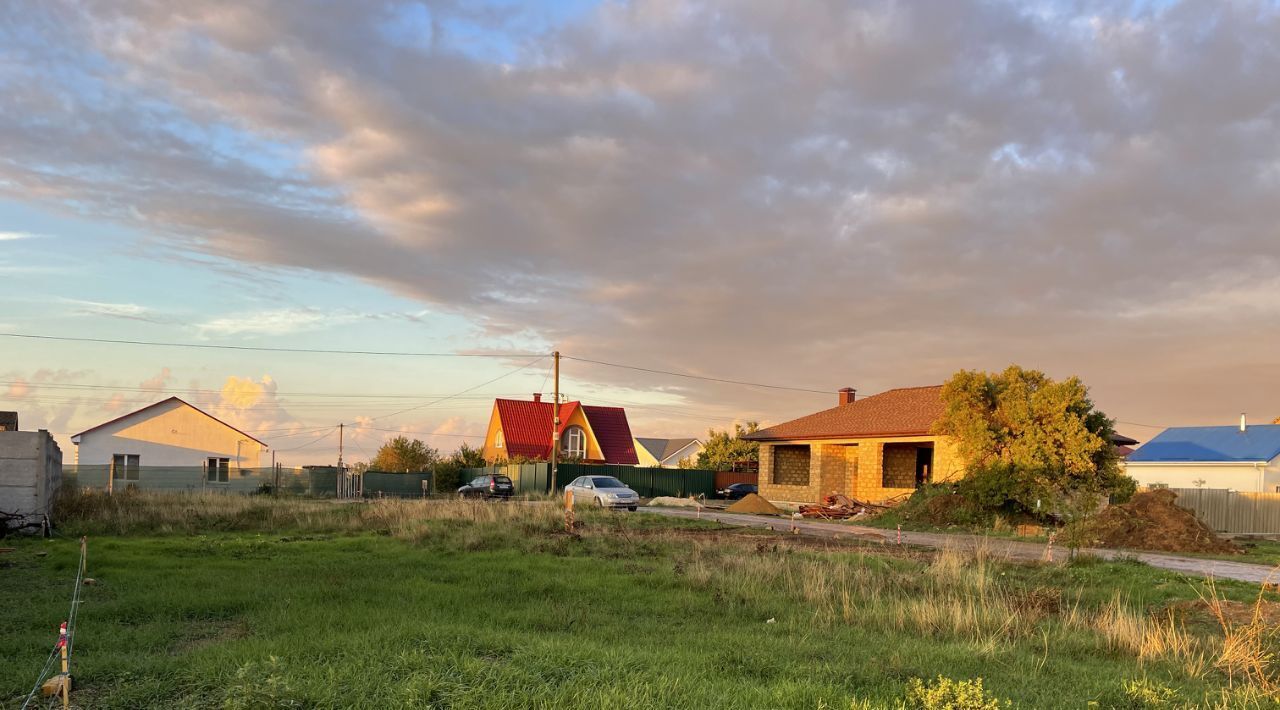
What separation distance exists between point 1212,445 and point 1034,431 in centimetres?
2083

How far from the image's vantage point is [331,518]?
22.3 meters

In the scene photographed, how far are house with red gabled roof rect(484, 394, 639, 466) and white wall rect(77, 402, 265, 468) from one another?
16018mm

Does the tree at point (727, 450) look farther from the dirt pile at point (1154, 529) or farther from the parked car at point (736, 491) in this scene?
the dirt pile at point (1154, 529)

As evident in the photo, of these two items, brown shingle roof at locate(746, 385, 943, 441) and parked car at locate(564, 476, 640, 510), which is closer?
parked car at locate(564, 476, 640, 510)

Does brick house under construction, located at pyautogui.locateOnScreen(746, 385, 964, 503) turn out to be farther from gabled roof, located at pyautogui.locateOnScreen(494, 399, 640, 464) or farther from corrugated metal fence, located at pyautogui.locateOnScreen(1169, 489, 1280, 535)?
gabled roof, located at pyautogui.locateOnScreen(494, 399, 640, 464)

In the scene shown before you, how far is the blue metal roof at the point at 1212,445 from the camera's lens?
38719 mm

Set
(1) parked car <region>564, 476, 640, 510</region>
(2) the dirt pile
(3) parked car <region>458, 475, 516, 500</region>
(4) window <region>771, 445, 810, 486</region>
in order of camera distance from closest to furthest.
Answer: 1. (2) the dirt pile
2. (1) parked car <region>564, 476, 640, 510</region>
3. (3) parked car <region>458, 475, 516, 500</region>
4. (4) window <region>771, 445, 810, 486</region>

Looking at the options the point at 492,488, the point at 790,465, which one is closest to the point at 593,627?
the point at 492,488

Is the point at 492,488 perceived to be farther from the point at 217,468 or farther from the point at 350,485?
the point at 217,468

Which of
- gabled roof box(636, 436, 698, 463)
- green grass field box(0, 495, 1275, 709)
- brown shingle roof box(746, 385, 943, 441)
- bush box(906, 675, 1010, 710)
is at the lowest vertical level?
gabled roof box(636, 436, 698, 463)

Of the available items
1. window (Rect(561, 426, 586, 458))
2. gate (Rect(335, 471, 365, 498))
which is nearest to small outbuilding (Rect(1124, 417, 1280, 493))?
window (Rect(561, 426, 586, 458))

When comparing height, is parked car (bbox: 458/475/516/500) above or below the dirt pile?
below

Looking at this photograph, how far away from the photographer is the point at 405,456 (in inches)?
2393

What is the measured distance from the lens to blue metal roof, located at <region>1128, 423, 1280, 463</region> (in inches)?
1524
